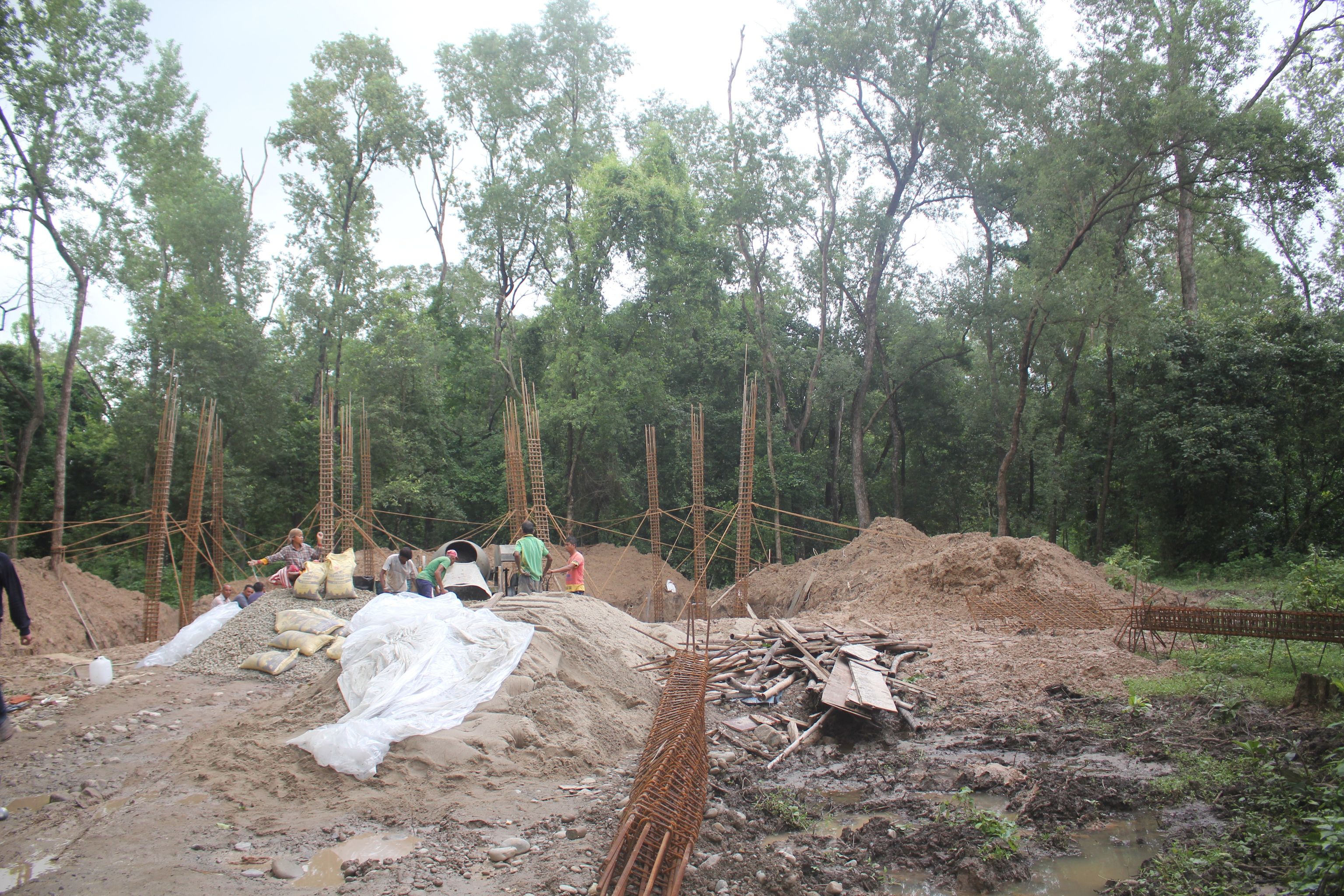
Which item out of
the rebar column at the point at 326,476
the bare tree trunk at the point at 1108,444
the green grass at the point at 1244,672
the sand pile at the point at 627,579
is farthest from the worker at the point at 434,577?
the bare tree trunk at the point at 1108,444

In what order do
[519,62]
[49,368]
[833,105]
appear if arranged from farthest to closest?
[519,62]
[49,368]
[833,105]

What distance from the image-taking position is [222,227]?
1925cm

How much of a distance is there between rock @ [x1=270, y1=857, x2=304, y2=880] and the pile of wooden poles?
3.36 m

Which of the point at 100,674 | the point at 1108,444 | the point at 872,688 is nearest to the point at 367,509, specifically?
the point at 100,674

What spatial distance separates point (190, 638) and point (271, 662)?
1365 millimetres

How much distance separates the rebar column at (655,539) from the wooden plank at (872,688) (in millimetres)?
6968

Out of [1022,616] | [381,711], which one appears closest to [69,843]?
[381,711]

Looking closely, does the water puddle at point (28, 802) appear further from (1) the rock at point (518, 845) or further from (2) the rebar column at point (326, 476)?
(2) the rebar column at point (326, 476)

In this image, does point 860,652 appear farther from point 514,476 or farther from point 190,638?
point 190,638

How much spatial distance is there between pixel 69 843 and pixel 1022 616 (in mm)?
9684

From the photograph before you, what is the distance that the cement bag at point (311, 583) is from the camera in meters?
9.26

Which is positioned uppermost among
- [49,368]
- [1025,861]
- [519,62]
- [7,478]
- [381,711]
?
[519,62]

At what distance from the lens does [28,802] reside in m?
4.54

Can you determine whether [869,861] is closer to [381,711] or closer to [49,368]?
[381,711]
